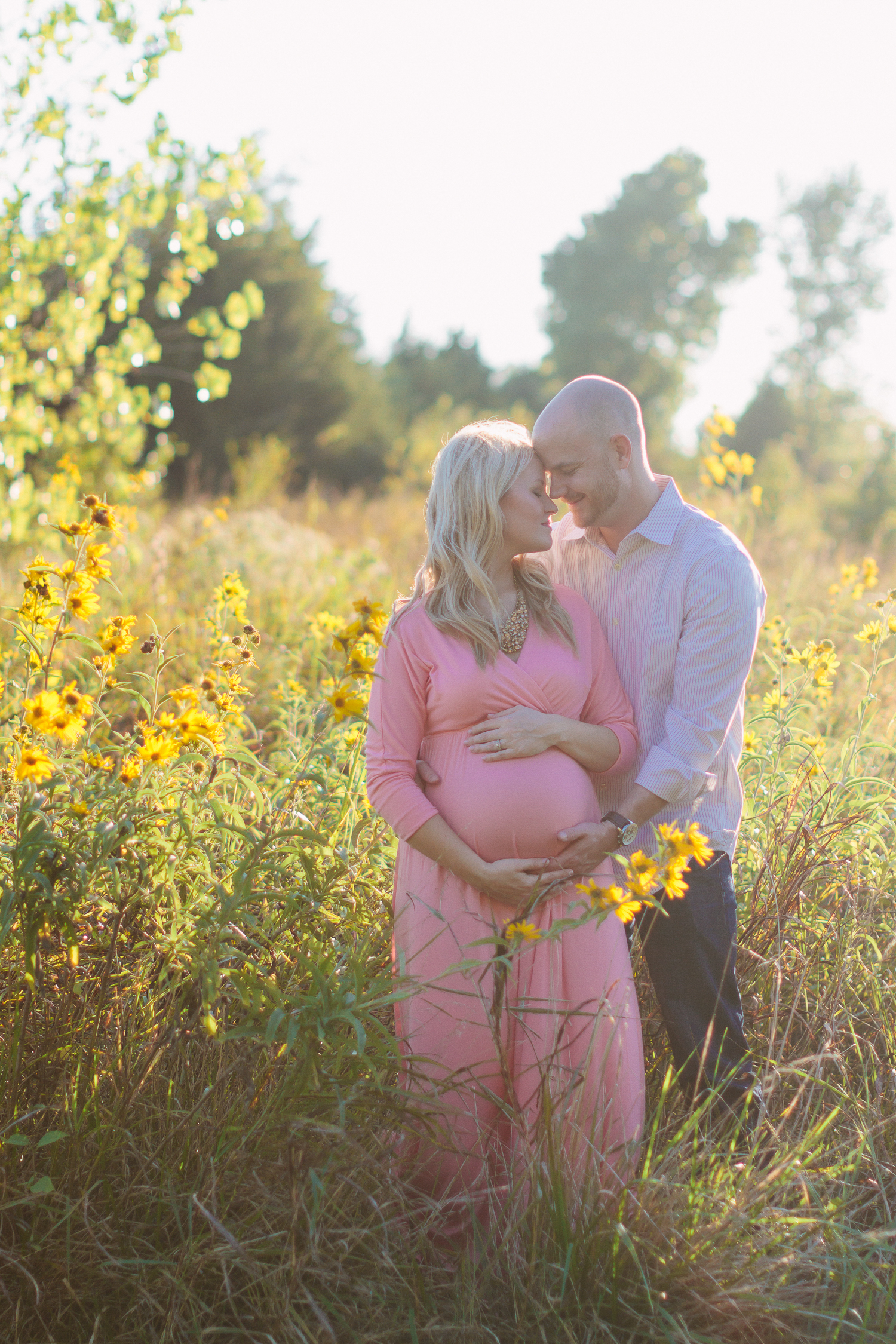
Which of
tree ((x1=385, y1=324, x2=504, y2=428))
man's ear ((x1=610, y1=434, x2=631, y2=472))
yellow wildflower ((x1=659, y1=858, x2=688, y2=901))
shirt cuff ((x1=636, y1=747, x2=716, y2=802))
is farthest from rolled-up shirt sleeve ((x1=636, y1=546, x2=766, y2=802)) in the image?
tree ((x1=385, y1=324, x2=504, y2=428))

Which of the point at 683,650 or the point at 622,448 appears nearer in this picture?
the point at 683,650

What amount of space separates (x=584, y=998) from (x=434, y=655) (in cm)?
81

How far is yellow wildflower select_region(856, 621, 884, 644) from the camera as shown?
9.07 feet

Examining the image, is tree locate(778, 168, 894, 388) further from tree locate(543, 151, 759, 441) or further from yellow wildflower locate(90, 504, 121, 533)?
yellow wildflower locate(90, 504, 121, 533)

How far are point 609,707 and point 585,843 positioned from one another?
1.17 feet

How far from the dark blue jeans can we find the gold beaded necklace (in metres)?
0.67

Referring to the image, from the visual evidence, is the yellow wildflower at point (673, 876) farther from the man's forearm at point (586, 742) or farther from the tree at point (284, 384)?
the tree at point (284, 384)

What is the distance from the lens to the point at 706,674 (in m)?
2.24

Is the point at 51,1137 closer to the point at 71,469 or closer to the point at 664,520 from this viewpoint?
the point at 664,520

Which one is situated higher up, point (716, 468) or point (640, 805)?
point (716, 468)

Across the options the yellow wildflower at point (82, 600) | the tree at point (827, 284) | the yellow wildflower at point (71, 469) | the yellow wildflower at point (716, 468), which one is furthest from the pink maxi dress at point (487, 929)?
the tree at point (827, 284)

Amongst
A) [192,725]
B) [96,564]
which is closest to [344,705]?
[192,725]

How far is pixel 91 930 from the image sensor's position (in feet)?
6.91

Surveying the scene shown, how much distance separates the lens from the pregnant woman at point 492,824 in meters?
1.92
